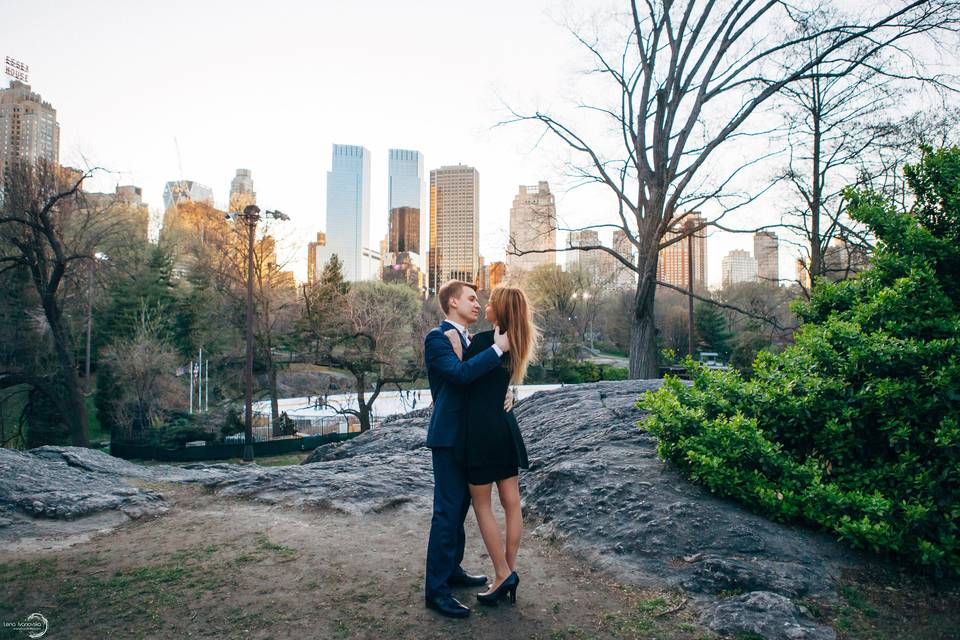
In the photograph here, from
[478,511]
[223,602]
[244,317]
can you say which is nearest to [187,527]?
[223,602]

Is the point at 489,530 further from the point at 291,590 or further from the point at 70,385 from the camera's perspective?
the point at 70,385

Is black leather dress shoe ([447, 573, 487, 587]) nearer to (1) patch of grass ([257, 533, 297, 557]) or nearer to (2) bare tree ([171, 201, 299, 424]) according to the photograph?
(1) patch of grass ([257, 533, 297, 557])

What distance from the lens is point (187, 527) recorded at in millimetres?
4551

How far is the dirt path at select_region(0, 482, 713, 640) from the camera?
9.32 feet

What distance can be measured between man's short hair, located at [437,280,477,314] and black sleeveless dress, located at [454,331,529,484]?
13.3 inches

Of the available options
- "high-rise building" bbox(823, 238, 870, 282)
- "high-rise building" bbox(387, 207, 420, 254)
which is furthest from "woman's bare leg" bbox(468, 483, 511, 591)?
"high-rise building" bbox(387, 207, 420, 254)

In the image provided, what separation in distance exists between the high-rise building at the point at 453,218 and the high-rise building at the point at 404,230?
1843 cm

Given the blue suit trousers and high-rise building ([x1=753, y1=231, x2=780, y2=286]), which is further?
high-rise building ([x1=753, y1=231, x2=780, y2=286])

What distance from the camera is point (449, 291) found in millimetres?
3324

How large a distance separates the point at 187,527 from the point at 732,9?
42.3 feet

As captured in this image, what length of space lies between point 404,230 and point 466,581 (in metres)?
190

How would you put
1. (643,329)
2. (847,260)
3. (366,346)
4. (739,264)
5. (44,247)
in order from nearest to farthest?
(643,329), (847,260), (44,247), (366,346), (739,264)

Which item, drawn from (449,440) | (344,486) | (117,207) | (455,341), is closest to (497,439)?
(449,440)

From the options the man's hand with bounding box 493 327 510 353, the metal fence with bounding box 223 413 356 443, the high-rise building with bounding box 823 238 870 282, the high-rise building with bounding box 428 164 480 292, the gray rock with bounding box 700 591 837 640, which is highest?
the high-rise building with bounding box 428 164 480 292
